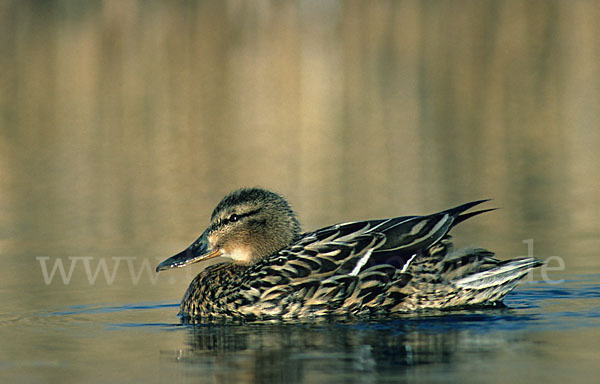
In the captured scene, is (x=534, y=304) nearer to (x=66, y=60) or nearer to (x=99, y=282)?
(x=99, y=282)

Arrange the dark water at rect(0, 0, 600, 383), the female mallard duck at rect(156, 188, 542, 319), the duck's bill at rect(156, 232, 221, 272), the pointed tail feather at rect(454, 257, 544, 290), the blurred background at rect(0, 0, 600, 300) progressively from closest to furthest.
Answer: the dark water at rect(0, 0, 600, 383), the pointed tail feather at rect(454, 257, 544, 290), the female mallard duck at rect(156, 188, 542, 319), the duck's bill at rect(156, 232, 221, 272), the blurred background at rect(0, 0, 600, 300)

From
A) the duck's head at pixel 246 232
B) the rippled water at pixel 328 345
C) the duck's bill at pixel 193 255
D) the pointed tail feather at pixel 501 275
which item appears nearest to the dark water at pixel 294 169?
the rippled water at pixel 328 345

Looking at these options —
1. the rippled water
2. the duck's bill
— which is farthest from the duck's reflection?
the duck's bill

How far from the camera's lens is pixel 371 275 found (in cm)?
866

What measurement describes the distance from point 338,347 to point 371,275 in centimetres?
120

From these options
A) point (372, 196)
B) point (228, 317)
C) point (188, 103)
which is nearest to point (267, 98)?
point (188, 103)

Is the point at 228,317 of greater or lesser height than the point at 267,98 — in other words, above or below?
below

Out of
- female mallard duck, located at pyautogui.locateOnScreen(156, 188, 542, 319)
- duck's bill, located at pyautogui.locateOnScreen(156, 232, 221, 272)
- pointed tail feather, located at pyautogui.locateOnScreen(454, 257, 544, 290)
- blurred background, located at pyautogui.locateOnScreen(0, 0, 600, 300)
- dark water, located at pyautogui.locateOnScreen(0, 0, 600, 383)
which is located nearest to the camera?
dark water, located at pyautogui.locateOnScreen(0, 0, 600, 383)

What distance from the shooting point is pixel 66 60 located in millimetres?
33469

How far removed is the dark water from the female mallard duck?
0.23 meters

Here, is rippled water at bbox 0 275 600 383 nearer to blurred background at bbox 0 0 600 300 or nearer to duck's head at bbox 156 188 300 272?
duck's head at bbox 156 188 300 272

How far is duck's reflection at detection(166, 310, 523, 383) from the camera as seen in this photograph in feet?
22.6

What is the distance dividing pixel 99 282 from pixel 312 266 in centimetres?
239

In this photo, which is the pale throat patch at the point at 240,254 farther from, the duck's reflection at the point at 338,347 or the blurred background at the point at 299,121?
the blurred background at the point at 299,121
